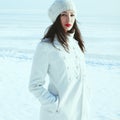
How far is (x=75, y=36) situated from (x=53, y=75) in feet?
1.20

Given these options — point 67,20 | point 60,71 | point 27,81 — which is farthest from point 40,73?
point 27,81

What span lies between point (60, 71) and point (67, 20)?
31cm

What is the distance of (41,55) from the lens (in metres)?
1.98

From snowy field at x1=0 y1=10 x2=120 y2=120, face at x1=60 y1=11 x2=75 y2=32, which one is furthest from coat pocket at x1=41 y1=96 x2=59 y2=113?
face at x1=60 y1=11 x2=75 y2=32

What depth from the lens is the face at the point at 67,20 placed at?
204 centimetres

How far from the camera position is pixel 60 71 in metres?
1.99

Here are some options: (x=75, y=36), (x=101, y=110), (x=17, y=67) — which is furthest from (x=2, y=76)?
(x=75, y=36)

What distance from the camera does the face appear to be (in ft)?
6.70

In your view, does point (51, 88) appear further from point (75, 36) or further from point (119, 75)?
point (119, 75)

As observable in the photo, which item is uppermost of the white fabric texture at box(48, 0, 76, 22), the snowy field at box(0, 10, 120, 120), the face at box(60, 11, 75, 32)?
the white fabric texture at box(48, 0, 76, 22)

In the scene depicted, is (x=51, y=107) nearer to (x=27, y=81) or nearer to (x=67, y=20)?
(x=67, y=20)

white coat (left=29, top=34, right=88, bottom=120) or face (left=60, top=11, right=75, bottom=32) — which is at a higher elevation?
face (left=60, top=11, right=75, bottom=32)

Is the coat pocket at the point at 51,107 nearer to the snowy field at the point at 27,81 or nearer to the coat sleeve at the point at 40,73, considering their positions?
the coat sleeve at the point at 40,73

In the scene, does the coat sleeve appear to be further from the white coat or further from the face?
the face
